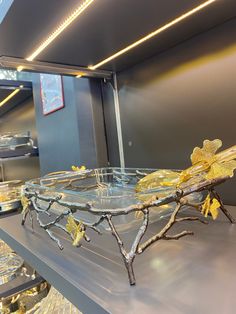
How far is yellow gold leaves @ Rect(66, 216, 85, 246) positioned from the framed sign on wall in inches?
35.3

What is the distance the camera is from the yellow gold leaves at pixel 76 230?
1.43ft

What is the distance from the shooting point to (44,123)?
1.49m

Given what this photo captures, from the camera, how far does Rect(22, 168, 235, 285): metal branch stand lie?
39 centimetres

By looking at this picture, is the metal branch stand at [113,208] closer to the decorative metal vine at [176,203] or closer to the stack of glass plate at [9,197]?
the decorative metal vine at [176,203]

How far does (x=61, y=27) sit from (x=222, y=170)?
1.61 feet

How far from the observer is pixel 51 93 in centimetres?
139

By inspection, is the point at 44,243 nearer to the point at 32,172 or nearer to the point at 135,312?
the point at 135,312

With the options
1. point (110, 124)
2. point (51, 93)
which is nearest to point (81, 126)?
point (110, 124)

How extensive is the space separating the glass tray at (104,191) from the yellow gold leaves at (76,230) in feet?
0.13

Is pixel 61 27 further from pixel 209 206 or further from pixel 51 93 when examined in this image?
pixel 51 93

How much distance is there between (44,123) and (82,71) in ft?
2.06

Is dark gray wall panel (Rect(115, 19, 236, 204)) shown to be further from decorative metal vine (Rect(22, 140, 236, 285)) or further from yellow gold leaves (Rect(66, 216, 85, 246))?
yellow gold leaves (Rect(66, 216, 85, 246))

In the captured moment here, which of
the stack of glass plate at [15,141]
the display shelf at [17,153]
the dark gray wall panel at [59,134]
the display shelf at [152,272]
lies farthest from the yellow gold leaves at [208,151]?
the stack of glass plate at [15,141]

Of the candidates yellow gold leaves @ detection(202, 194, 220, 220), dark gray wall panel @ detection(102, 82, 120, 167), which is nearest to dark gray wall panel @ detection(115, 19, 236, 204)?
dark gray wall panel @ detection(102, 82, 120, 167)
